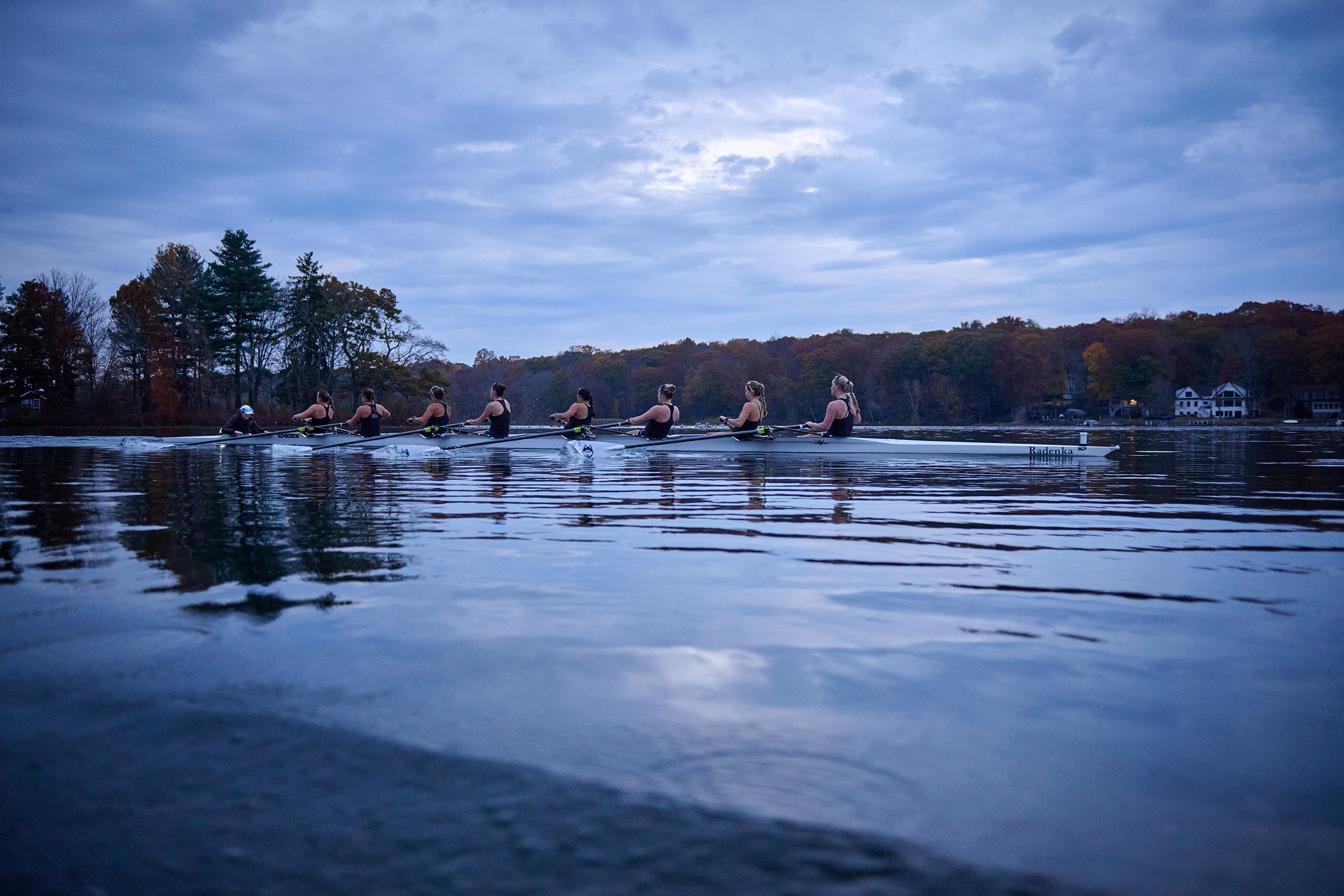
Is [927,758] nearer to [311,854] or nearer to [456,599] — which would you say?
[311,854]

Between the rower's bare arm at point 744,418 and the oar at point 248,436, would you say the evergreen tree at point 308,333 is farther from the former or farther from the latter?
the rower's bare arm at point 744,418

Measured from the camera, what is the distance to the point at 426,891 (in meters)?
1.54

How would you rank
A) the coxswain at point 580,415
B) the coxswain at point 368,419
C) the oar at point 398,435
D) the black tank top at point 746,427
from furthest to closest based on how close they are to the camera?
1. the coxswain at point 368,419
2. the oar at point 398,435
3. the coxswain at point 580,415
4. the black tank top at point 746,427

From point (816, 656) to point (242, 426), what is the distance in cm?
2327

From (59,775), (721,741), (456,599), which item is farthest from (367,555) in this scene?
(721,741)

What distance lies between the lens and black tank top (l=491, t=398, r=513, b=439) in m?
17.2

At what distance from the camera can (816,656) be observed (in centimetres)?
293

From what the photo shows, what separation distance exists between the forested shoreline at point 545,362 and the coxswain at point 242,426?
31.6 m

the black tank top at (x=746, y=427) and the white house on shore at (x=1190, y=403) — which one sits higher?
the white house on shore at (x=1190, y=403)

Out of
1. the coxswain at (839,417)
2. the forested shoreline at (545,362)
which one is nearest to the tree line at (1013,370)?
the forested shoreline at (545,362)

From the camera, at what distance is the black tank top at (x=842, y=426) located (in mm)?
14133

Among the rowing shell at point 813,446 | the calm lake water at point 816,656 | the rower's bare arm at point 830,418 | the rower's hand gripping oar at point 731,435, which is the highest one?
the rower's bare arm at point 830,418

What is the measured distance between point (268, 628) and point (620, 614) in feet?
4.38

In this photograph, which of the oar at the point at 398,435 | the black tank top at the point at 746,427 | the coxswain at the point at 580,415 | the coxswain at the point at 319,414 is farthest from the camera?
the coxswain at the point at 319,414
